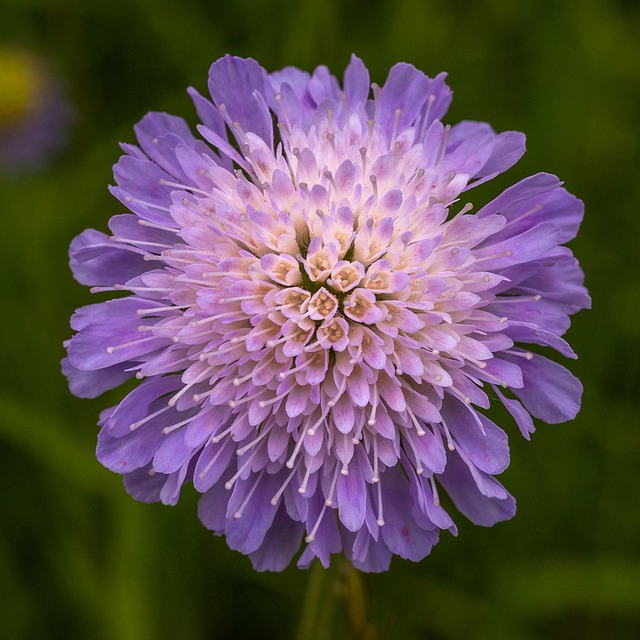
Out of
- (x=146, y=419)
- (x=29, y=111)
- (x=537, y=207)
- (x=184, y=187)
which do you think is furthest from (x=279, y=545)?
(x=29, y=111)

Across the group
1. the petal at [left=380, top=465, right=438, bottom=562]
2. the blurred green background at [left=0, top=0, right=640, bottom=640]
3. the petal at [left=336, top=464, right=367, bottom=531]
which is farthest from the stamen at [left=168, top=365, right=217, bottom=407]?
the blurred green background at [left=0, top=0, right=640, bottom=640]

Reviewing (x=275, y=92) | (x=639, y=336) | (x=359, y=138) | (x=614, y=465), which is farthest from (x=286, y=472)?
(x=639, y=336)

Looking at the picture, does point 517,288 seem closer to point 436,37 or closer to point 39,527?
point 436,37

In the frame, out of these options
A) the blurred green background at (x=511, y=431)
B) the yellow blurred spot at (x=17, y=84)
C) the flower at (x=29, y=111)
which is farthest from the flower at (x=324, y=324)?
the yellow blurred spot at (x=17, y=84)

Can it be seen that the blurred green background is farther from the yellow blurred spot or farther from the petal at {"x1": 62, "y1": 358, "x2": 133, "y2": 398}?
the petal at {"x1": 62, "y1": 358, "x2": 133, "y2": 398}

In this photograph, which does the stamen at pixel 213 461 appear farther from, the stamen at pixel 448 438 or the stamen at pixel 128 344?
the stamen at pixel 448 438
